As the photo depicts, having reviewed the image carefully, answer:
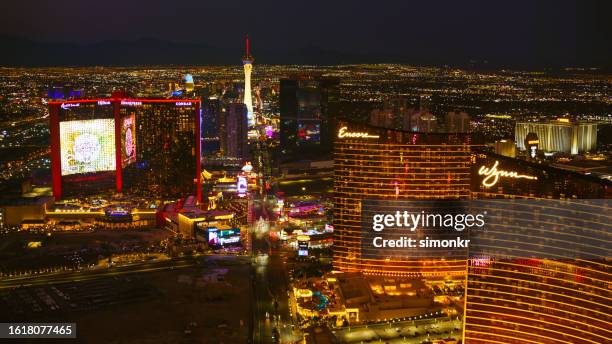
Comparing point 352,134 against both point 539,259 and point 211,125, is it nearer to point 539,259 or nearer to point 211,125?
point 539,259

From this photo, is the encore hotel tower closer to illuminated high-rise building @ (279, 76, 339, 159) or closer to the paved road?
the paved road

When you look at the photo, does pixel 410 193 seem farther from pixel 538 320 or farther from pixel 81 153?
pixel 81 153

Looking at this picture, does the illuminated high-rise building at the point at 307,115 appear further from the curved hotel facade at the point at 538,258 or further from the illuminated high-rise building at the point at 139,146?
the curved hotel facade at the point at 538,258

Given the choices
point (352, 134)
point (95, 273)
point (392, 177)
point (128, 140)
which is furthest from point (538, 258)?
point (128, 140)

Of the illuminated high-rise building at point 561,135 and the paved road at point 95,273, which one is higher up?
the illuminated high-rise building at point 561,135

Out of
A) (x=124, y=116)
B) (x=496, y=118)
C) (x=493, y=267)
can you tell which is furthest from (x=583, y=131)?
(x=493, y=267)

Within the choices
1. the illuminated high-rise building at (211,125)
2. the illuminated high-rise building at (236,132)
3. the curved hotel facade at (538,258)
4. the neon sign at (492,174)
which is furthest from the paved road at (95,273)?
the illuminated high-rise building at (211,125)

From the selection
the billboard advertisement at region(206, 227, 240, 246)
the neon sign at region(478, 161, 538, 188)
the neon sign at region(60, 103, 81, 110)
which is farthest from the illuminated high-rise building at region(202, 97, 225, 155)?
the neon sign at region(478, 161, 538, 188)
